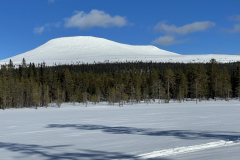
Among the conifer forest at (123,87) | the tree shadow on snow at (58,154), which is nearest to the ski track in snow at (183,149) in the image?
the tree shadow on snow at (58,154)

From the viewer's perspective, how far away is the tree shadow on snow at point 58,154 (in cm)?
1002

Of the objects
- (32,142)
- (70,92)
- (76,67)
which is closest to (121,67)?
(76,67)

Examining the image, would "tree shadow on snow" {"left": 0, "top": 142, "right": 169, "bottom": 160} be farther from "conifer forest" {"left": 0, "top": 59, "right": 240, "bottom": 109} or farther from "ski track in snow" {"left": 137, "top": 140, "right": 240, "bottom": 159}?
"conifer forest" {"left": 0, "top": 59, "right": 240, "bottom": 109}

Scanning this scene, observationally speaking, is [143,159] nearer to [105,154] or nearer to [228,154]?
[105,154]

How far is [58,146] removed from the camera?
12.8m

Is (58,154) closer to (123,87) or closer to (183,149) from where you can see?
(183,149)

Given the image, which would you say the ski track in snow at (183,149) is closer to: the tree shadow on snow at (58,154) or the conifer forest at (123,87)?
the tree shadow on snow at (58,154)

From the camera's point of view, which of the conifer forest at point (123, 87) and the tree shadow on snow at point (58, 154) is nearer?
the tree shadow on snow at point (58, 154)

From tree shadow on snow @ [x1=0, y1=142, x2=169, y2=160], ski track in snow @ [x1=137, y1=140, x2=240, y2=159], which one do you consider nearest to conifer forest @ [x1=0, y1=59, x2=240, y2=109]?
tree shadow on snow @ [x1=0, y1=142, x2=169, y2=160]

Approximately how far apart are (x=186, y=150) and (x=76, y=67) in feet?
566

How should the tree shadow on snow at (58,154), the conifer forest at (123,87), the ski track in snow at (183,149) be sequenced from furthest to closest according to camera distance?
the conifer forest at (123,87)
the tree shadow on snow at (58,154)
the ski track in snow at (183,149)

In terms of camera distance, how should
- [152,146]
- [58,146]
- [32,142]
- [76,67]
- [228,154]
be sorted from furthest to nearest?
[76,67]
[32,142]
[58,146]
[152,146]
[228,154]

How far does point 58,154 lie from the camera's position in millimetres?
10883

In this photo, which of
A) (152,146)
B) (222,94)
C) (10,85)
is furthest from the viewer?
(222,94)
